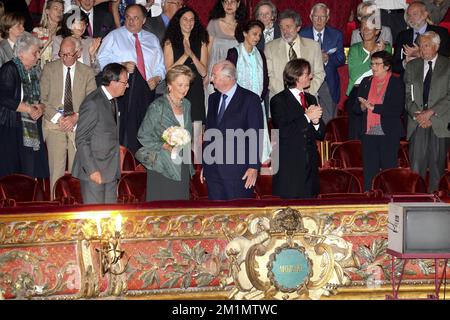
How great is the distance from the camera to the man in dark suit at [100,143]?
998 cm

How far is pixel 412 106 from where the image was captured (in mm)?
12023

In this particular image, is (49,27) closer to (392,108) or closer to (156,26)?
(156,26)

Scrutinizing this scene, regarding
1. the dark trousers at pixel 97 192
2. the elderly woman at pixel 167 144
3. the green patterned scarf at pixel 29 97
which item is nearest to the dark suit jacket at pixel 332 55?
the elderly woman at pixel 167 144

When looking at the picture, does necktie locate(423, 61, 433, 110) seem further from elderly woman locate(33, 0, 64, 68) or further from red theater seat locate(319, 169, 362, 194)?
elderly woman locate(33, 0, 64, 68)

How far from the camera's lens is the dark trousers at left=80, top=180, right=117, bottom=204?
10039 mm

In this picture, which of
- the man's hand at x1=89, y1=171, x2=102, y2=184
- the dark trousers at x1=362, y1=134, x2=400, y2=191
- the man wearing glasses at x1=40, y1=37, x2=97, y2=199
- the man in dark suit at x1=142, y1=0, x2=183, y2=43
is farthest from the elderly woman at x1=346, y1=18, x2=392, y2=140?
the man's hand at x1=89, y1=171, x2=102, y2=184

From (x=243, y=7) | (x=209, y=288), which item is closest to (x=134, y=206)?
(x=209, y=288)

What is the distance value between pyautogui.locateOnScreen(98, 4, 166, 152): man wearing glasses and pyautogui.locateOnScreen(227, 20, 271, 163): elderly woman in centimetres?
78

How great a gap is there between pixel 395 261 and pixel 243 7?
12.8ft

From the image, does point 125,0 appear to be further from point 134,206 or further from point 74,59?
point 134,206

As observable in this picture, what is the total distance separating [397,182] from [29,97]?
136 inches

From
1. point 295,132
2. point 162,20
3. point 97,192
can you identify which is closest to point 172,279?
point 97,192

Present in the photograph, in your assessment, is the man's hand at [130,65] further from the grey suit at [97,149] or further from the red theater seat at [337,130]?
the red theater seat at [337,130]

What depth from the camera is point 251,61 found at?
11.8m
